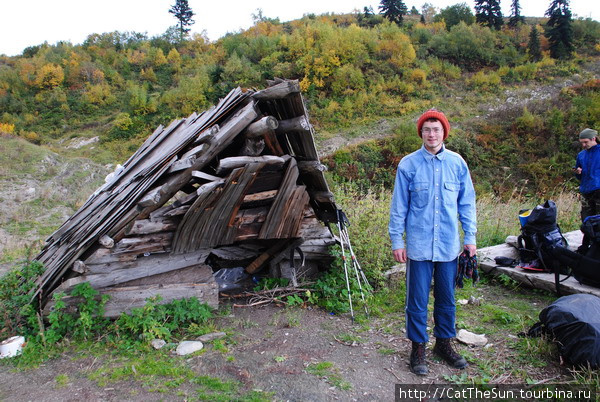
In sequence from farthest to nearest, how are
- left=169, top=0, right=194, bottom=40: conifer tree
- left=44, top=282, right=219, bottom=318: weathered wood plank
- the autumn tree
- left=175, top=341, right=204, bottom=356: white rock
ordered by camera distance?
left=169, top=0, right=194, bottom=40: conifer tree, the autumn tree, left=44, top=282, right=219, bottom=318: weathered wood plank, left=175, top=341, right=204, bottom=356: white rock

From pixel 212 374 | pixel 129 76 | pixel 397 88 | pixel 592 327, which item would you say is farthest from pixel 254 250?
pixel 129 76

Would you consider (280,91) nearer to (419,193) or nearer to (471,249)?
(419,193)

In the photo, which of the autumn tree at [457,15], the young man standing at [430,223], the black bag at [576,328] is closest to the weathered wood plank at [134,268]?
the young man standing at [430,223]

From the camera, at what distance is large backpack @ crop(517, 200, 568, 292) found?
523 cm

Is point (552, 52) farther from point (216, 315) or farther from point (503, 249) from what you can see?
point (216, 315)

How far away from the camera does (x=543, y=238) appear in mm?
5367

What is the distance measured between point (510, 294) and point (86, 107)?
36022mm

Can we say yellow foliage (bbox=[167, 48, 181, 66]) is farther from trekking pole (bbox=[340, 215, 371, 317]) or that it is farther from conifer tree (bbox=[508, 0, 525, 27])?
trekking pole (bbox=[340, 215, 371, 317])

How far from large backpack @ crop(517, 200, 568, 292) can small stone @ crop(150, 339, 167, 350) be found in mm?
4903

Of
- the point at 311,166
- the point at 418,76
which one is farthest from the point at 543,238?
the point at 418,76

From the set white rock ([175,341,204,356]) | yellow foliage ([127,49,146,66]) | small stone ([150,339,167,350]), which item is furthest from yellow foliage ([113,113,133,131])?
white rock ([175,341,204,356])

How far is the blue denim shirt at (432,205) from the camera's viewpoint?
130 inches

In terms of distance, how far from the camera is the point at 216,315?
473 centimetres

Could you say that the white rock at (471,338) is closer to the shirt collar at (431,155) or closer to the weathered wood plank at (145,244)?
the shirt collar at (431,155)
